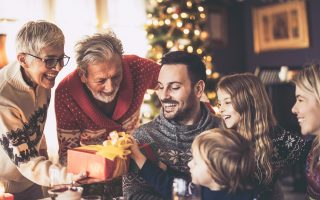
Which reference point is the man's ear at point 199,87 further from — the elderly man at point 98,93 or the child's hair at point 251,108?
the elderly man at point 98,93

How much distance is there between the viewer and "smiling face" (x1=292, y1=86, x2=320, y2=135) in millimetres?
2186

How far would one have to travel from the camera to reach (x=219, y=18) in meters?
8.81

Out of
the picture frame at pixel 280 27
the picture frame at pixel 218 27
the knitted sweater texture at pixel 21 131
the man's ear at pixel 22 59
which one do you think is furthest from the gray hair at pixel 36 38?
the picture frame at pixel 218 27

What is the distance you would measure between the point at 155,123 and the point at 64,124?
21.4 inches

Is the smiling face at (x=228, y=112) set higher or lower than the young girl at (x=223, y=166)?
higher

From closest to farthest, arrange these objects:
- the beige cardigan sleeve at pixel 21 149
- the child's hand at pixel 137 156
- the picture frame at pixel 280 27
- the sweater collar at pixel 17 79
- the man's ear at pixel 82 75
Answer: the child's hand at pixel 137 156
the beige cardigan sleeve at pixel 21 149
the sweater collar at pixel 17 79
the man's ear at pixel 82 75
the picture frame at pixel 280 27

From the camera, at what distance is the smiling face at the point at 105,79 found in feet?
8.64

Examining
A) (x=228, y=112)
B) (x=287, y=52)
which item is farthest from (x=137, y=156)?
(x=287, y=52)

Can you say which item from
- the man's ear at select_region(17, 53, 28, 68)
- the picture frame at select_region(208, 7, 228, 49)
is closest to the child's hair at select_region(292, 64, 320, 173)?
the man's ear at select_region(17, 53, 28, 68)

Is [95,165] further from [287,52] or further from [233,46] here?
[233,46]

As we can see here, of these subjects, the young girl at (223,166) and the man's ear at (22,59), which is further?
the man's ear at (22,59)

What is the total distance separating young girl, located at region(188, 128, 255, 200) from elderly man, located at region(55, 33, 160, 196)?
2.81 ft

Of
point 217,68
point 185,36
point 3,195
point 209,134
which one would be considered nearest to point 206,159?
point 209,134

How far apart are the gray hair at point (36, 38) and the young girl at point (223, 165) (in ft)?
3.01
